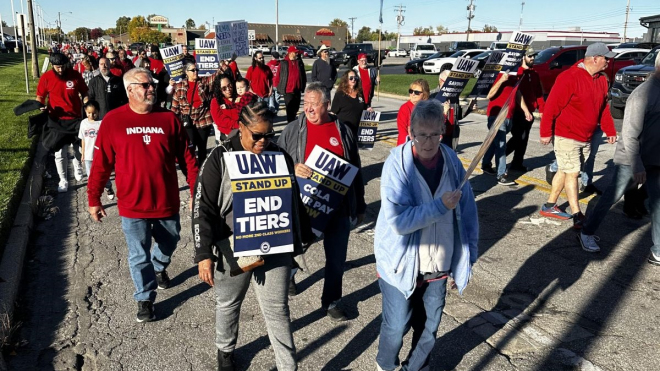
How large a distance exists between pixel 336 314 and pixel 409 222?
1.82 meters

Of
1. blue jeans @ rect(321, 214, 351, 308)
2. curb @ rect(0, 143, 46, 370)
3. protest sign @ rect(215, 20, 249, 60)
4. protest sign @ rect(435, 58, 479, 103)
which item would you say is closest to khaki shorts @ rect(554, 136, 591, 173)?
protest sign @ rect(435, 58, 479, 103)

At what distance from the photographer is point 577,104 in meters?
6.07

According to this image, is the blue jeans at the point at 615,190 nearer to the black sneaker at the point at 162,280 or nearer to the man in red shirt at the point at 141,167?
the man in red shirt at the point at 141,167

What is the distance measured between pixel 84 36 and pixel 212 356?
137m

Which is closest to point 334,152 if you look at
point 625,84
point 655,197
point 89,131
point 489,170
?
point 655,197

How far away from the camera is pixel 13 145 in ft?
34.0

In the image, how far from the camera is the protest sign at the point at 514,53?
27.2 ft

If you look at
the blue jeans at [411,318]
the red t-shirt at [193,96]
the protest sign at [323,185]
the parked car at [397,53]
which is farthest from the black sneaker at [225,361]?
the parked car at [397,53]

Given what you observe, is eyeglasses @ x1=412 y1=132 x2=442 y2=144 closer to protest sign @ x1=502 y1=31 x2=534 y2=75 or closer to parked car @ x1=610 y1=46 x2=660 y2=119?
protest sign @ x1=502 y1=31 x2=534 y2=75

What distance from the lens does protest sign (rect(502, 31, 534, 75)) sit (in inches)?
326

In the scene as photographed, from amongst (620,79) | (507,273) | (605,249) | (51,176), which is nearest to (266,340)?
(507,273)

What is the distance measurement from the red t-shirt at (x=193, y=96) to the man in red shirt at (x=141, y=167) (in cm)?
394

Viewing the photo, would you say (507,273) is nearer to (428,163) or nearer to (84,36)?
(428,163)

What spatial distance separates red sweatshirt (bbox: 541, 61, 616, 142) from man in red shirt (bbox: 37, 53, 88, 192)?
6.63 metres
